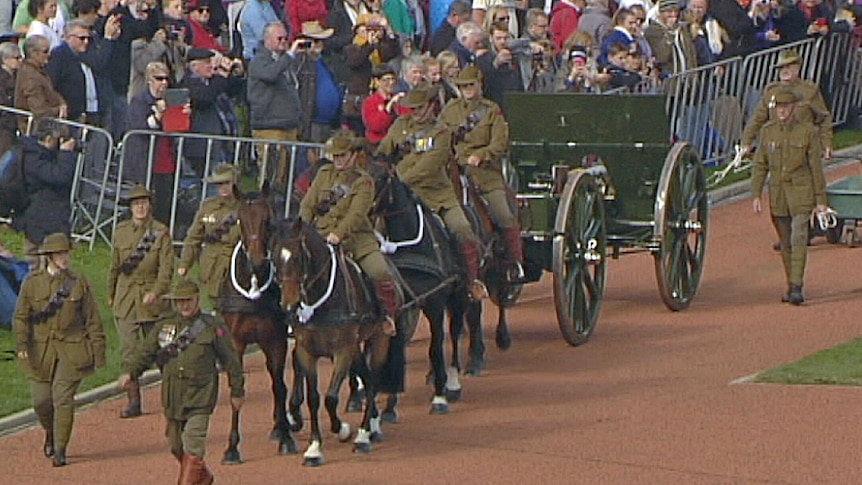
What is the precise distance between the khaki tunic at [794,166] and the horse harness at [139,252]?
249 inches

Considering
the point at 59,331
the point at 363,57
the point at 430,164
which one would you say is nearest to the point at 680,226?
the point at 430,164

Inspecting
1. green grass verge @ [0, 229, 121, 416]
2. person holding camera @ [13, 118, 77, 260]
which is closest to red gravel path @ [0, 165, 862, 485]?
green grass verge @ [0, 229, 121, 416]

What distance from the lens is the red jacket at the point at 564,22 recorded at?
27.3 m

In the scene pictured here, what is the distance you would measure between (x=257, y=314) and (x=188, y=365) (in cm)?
120

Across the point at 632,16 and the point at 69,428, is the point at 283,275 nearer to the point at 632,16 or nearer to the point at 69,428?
the point at 69,428

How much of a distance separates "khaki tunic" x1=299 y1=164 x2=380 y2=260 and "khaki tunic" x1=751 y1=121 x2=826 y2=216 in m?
5.84

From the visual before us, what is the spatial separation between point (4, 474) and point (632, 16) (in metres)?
12.1

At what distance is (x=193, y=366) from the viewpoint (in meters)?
14.4

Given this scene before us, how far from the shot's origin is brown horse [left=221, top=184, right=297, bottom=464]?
1515 centimetres

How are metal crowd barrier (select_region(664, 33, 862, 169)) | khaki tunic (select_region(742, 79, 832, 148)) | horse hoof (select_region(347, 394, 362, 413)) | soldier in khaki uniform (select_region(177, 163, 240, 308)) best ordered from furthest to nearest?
metal crowd barrier (select_region(664, 33, 862, 169))
khaki tunic (select_region(742, 79, 832, 148))
horse hoof (select_region(347, 394, 362, 413))
soldier in khaki uniform (select_region(177, 163, 240, 308))

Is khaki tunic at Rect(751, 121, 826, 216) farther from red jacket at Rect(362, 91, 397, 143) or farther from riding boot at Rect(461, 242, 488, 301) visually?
riding boot at Rect(461, 242, 488, 301)

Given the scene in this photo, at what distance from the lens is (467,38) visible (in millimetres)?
23812

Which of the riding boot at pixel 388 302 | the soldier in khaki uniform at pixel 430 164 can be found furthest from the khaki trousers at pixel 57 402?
the soldier in khaki uniform at pixel 430 164

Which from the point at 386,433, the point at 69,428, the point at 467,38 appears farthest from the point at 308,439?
the point at 467,38
